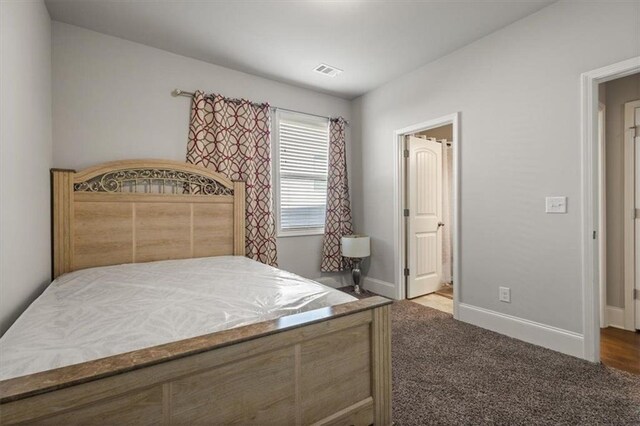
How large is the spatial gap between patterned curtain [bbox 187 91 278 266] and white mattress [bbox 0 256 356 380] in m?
1.17

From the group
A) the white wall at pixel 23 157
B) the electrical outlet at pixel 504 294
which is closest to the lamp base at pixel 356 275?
the electrical outlet at pixel 504 294

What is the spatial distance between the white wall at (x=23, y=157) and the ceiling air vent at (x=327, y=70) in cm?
223

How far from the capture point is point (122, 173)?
2613 mm

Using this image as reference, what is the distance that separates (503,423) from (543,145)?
194 cm

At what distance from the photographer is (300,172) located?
3.78 meters

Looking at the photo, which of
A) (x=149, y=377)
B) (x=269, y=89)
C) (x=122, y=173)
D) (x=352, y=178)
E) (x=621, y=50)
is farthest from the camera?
(x=352, y=178)

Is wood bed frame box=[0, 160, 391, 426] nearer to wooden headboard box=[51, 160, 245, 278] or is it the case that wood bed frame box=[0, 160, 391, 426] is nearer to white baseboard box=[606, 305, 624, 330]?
wooden headboard box=[51, 160, 245, 278]

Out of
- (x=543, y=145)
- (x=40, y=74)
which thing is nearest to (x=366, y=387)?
(x=543, y=145)

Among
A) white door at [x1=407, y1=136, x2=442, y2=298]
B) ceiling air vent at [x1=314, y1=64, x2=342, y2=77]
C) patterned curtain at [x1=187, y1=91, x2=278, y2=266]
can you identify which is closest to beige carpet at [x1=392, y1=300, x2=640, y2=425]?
white door at [x1=407, y1=136, x2=442, y2=298]

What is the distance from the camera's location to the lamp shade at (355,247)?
11.9 feet

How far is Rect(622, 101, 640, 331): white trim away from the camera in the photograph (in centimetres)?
262

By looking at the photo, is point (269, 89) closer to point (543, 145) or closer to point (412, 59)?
point (412, 59)

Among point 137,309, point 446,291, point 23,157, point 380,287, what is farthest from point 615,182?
point 23,157

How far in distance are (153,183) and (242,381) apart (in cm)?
234
